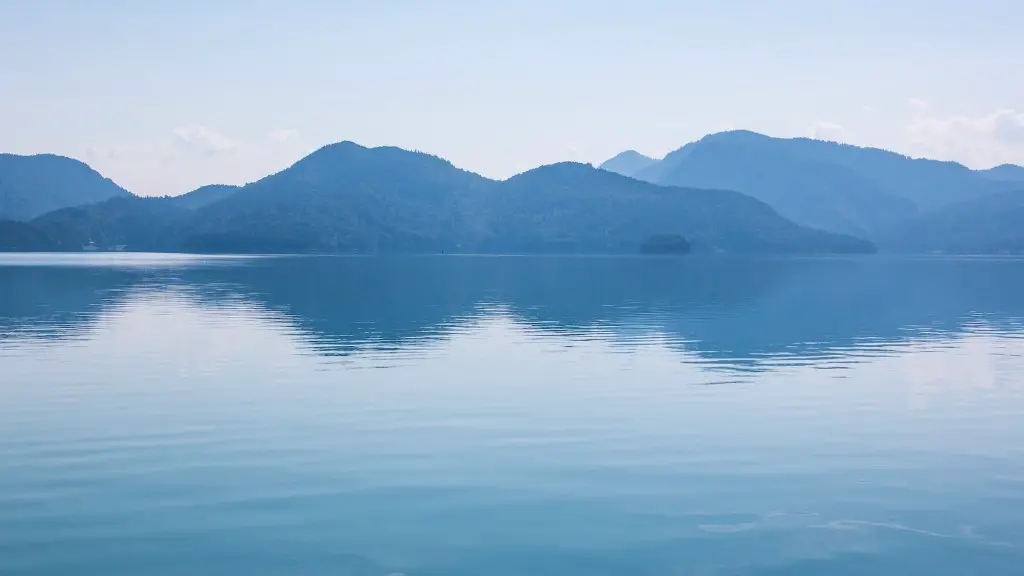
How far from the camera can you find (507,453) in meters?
30.1

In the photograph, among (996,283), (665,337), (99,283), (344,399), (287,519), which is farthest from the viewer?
(996,283)

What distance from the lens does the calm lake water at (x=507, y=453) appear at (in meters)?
20.6

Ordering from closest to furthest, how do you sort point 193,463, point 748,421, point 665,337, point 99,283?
point 193,463
point 748,421
point 665,337
point 99,283

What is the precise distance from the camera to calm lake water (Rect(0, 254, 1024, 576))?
20562 mm

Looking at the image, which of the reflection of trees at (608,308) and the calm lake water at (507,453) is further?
the reflection of trees at (608,308)

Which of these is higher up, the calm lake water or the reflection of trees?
the reflection of trees

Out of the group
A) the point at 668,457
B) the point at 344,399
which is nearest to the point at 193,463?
the point at 344,399

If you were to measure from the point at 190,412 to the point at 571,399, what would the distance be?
15535 mm

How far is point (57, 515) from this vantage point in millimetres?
22828

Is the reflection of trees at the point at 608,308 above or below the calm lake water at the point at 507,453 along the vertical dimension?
above

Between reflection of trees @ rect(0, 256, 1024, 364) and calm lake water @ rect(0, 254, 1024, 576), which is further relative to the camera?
reflection of trees @ rect(0, 256, 1024, 364)

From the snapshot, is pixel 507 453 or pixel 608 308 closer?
pixel 507 453

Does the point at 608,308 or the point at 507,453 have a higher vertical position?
the point at 608,308

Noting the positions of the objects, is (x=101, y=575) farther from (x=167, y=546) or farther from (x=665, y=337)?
(x=665, y=337)
